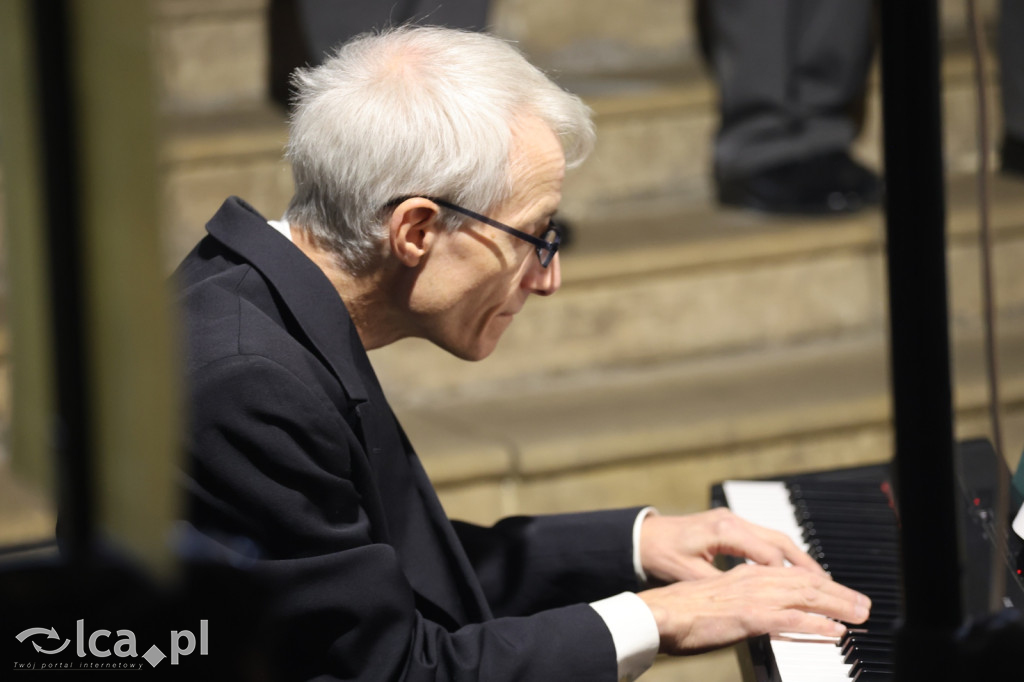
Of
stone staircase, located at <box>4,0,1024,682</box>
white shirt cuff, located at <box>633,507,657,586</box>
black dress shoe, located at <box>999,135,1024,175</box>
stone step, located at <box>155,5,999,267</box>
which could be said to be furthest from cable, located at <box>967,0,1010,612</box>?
black dress shoe, located at <box>999,135,1024,175</box>

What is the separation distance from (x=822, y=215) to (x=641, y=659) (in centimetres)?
184

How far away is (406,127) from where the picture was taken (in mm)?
A: 1155

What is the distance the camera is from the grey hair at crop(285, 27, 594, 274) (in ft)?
3.82

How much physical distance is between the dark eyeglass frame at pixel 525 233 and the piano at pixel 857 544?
41cm

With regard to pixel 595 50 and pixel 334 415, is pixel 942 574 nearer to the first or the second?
pixel 334 415

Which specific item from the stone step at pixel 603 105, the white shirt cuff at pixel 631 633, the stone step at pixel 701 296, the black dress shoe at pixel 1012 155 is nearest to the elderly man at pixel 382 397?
the white shirt cuff at pixel 631 633

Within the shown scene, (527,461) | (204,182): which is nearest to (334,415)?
(527,461)

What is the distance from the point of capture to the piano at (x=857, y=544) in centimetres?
110

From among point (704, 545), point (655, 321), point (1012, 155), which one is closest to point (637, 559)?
point (704, 545)

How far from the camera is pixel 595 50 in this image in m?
3.24

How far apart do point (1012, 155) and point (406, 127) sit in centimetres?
241

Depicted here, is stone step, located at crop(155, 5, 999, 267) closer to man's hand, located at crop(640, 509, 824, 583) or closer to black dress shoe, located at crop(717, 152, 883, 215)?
black dress shoe, located at crop(717, 152, 883, 215)

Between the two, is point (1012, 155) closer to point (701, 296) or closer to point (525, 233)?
point (701, 296)

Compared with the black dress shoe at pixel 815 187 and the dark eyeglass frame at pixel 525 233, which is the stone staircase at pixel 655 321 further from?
the dark eyeglass frame at pixel 525 233
